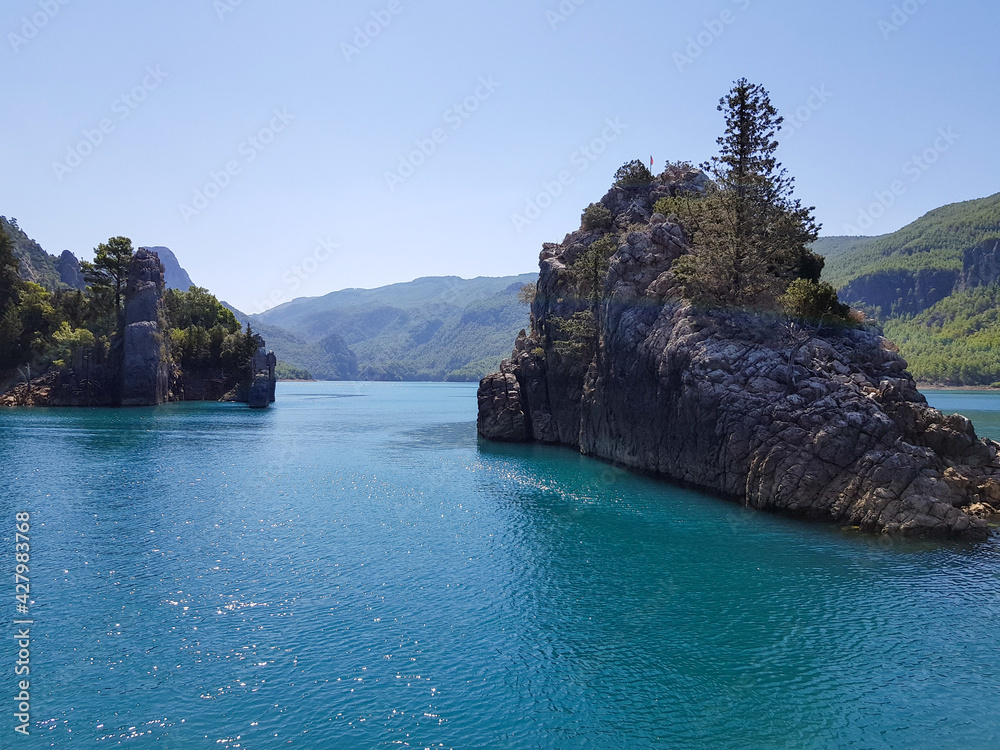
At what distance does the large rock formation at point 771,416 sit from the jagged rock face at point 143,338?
104467 millimetres

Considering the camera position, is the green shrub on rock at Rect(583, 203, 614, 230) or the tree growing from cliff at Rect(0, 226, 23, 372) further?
the tree growing from cliff at Rect(0, 226, 23, 372)

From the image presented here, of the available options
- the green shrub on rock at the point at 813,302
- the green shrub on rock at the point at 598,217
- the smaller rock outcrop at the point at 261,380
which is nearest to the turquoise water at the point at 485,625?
the green shrub on rock at the point at 813,302

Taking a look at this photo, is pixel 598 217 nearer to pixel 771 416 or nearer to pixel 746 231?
pixel 746 231

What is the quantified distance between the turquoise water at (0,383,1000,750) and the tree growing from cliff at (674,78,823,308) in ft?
58.9

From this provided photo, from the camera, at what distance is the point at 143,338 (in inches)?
5034

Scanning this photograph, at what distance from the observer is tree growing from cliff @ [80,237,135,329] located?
425ft

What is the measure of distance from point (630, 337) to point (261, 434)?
192ft

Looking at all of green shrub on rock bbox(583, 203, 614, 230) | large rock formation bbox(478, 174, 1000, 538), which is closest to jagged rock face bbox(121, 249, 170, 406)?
green shrub on rock bbox(583, 203, 614, 230)

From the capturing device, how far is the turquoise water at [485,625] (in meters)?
17.6

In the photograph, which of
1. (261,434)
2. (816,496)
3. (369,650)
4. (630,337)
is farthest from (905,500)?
(261,434)

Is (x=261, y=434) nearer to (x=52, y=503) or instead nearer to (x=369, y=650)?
(x=52, y=503)

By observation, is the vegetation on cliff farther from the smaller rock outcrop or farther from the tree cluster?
the tree cluster

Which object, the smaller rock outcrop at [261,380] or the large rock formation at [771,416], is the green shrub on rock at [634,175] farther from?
the smaller rock outcrop at [261,380]

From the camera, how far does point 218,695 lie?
1859cm
